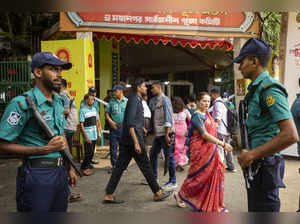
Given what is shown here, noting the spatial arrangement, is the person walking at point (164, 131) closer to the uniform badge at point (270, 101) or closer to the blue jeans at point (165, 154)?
the blue jeans at point (165, 154)

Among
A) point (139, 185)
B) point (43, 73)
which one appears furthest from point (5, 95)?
point (43, 73)

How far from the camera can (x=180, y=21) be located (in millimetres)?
7141

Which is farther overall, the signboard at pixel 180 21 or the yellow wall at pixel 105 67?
the yellow wall at pixel 105 67

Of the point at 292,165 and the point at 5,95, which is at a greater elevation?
the point at 5,95

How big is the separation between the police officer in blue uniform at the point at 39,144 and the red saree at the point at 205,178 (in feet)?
6.61

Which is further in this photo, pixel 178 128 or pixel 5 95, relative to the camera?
pixel 5 95

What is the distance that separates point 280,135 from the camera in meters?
1.41

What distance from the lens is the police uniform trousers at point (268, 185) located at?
163 centimetres

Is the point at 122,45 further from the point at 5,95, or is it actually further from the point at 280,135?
the point at 280,135

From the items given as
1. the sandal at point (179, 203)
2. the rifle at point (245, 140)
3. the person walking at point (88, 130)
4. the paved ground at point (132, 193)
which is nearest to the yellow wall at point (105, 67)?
the person walking at point (88, 130)

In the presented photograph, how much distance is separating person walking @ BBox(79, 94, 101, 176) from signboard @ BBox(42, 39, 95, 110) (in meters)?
1.46

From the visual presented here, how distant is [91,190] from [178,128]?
2.63 metres

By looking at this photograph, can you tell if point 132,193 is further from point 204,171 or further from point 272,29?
point 272,29

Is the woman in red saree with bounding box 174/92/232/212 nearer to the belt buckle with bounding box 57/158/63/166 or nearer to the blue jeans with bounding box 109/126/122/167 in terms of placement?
the belt buckle with bounding box 57/158/63/166
